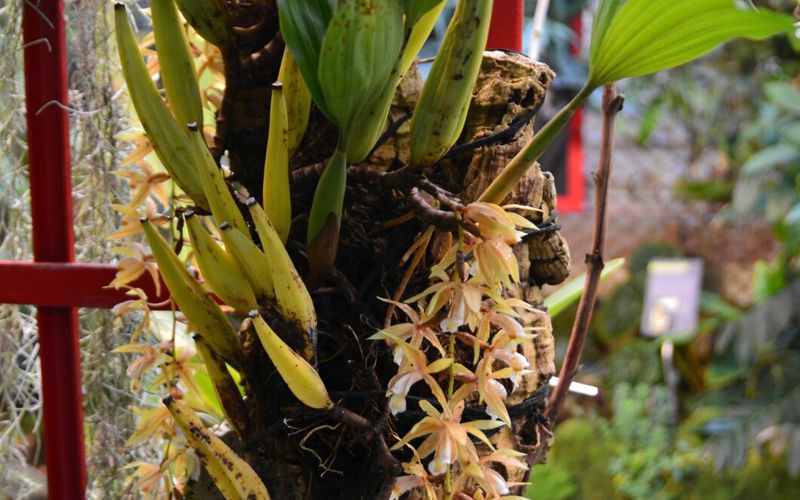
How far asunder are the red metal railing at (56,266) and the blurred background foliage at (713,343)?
1335 mm

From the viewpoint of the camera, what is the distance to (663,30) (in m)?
0.39

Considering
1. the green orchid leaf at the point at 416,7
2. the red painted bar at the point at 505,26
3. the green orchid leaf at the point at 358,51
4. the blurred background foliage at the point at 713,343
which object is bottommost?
the blurred background foliage at the point at 713,343

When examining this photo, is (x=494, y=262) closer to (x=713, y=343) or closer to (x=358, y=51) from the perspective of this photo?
(x=358, y=51)

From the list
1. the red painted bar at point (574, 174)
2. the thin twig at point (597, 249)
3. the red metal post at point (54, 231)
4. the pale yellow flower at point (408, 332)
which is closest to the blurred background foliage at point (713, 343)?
the red painted bar at point (574, 174)

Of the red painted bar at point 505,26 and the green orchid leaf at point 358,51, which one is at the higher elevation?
the red painted bar at point 505,26

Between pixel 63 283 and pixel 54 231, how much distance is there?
0.14 feet

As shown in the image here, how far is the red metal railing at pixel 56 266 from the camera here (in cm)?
61

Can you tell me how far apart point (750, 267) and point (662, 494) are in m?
1.42

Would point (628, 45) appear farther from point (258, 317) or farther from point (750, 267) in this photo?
point (750, 267)

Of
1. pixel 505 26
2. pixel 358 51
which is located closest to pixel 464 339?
pixel 358 51

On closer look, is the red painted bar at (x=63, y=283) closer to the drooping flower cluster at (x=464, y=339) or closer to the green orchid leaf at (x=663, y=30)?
the drooping flower cluster at (x=464, y=339)

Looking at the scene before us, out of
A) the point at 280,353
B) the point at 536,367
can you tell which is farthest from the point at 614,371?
the point at 280,353

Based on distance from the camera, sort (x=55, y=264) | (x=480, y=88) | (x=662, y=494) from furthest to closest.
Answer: (x=662, y=494)
(x=55, y=264)
(x=480, y=88)

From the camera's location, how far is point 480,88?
51cm
